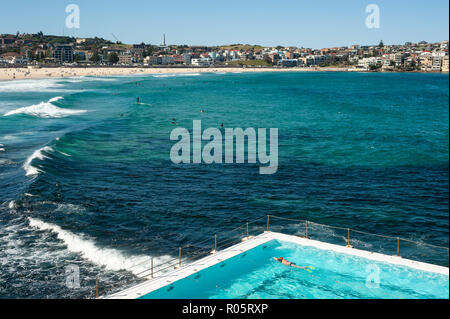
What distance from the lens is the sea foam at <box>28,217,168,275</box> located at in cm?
1975

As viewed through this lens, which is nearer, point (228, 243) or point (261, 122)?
point (228, 243)

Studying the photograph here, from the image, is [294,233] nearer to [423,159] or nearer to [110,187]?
[110,187]

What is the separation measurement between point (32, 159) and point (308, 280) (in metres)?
27.3

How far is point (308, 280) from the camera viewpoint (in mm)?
18141

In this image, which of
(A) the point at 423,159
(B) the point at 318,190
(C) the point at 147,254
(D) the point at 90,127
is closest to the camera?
(C) the point at 147,254

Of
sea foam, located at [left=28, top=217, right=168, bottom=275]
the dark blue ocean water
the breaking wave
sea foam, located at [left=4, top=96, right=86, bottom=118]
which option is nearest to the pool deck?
sea foam, located at [left=28, top=217, right=168, bottom=275]

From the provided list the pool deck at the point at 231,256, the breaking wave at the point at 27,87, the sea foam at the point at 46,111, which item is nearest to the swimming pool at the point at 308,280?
the pool deck at the point at 231,256

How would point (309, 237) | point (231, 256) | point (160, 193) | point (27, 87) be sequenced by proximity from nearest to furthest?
point (231, 256)
point (309, 237)
point (160, 193)
point (27, 87)

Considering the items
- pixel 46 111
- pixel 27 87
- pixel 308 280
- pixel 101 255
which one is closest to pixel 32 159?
pixel 101 255

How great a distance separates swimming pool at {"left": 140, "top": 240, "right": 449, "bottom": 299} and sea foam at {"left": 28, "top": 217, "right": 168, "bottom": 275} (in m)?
3.37

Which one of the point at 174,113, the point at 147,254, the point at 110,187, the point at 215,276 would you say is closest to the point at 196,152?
the point at 110,187

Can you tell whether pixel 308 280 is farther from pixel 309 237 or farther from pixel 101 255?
pixel 101 255

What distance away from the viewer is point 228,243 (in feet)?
72.8
